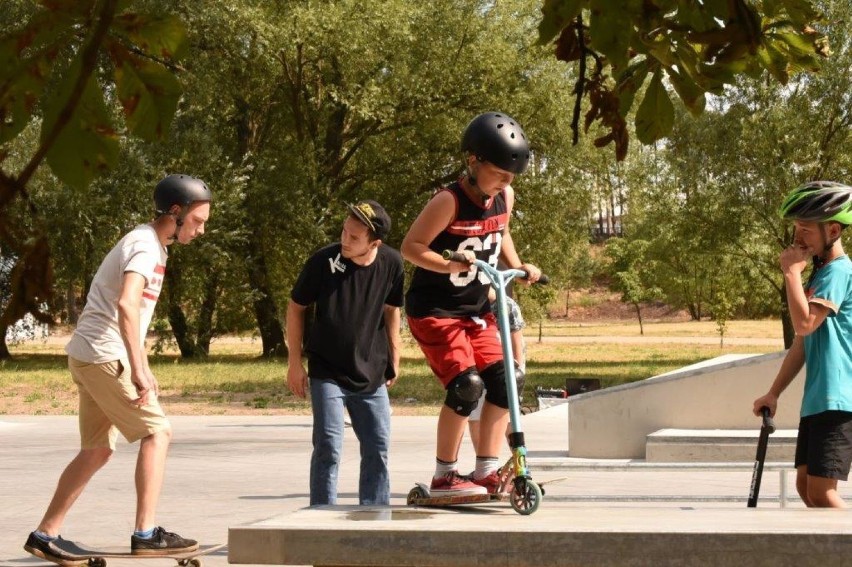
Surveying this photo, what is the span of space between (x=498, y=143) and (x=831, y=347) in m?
1.57

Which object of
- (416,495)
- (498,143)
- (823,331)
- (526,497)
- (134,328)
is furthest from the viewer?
(416,495)

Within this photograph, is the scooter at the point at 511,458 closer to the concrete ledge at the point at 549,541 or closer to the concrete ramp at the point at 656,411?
the concrete ledge at the point at 549,541

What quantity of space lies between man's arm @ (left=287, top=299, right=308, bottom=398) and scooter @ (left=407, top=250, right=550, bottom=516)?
2.96 feet

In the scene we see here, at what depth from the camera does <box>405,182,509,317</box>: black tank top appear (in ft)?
20.2

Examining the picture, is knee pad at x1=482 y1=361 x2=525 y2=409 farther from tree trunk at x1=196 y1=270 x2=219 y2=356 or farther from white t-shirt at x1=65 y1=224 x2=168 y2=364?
tree trunk at x1=196 y1=270 x2=219 y2=356

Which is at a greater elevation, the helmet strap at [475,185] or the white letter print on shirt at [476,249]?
the helmet strap at [475,185]

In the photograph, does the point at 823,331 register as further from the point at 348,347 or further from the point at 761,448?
the point at 348,347

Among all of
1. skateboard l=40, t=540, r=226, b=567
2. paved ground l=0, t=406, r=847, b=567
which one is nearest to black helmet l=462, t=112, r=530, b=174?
Answer: paved ground l=0, t=406, r=847, b=567

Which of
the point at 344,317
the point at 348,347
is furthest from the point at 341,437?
the point at 344,317

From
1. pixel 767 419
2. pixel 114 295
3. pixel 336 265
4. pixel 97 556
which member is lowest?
pixel 97 556

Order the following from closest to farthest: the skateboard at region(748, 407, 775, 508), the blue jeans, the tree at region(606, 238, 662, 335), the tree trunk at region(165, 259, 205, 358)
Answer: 1. the skateboard at region(748, 407, 775, 508)
2. the blue jeans
3. the tree trunk at region(165, 259, 205, 358)
4. the tree at region(606, 238, 662, 335)

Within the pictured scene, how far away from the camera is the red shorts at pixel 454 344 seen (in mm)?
6109

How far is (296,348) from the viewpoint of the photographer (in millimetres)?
6578

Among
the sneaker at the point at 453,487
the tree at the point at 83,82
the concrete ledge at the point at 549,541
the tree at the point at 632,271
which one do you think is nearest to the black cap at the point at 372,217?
the sneaker at the point at 453,487
